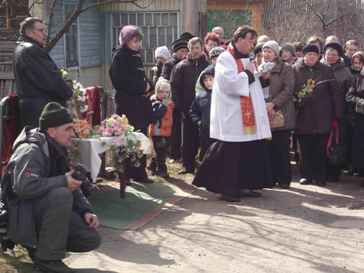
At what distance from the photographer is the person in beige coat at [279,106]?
29.6 feet

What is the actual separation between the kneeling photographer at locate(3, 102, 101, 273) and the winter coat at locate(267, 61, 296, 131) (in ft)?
12.6

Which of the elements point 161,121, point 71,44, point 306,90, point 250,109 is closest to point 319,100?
point 306,90

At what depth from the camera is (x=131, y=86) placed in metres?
8.93

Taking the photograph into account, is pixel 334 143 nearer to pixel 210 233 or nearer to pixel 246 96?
pixel 246 96

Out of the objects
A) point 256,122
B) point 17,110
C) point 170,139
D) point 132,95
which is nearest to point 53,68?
point 17,110

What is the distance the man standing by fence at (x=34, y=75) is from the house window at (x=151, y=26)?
1443 cm

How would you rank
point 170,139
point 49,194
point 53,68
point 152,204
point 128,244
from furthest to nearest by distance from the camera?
point 170,139 → point 152,204 → point 53,68 → point 128,244 → point 49,194

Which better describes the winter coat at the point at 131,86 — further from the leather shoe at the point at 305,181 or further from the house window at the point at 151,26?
the house window at the point at 151,26

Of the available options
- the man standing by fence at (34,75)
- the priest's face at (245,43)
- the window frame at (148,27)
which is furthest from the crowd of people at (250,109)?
the window frame at (148,27)

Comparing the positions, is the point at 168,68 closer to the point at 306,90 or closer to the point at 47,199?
the point at 306,90

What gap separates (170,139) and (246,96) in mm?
2557

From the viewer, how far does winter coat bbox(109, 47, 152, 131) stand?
882cm

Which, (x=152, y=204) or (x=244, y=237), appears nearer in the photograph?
(x=244, y=237)

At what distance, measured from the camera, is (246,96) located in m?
8.34
